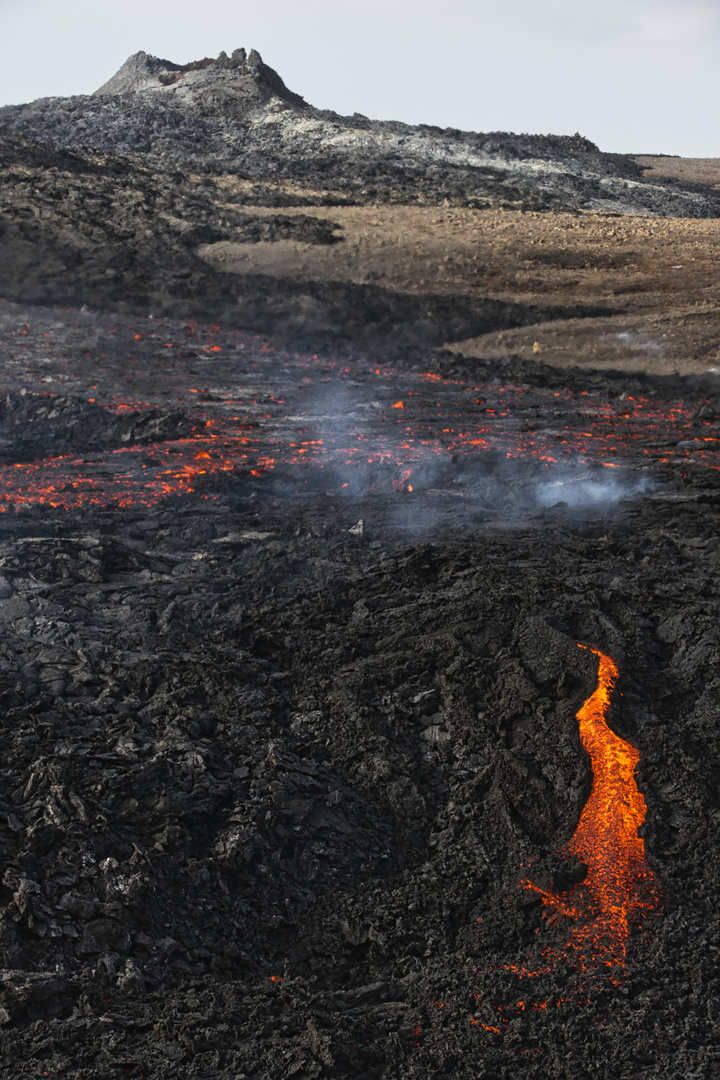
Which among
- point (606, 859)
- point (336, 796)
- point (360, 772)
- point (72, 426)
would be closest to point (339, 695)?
point (360, 772)

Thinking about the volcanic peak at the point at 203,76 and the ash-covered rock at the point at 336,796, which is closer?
the ash-covered rock at the point at 336,796

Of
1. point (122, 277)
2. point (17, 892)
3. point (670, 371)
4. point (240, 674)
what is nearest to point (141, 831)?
point (17, 892)

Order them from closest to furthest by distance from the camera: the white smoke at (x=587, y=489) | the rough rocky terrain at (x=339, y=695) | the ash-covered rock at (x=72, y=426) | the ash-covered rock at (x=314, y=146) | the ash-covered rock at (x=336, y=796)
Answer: the ash-covered rock at (x=336, y=796) → the rough rocky terrain at (x=339, y=695) → the white smoke at (x=587, y=489) → the ash-covered rock at (x=72, y=426) → the ash-covered rock at (x=314, y=146)

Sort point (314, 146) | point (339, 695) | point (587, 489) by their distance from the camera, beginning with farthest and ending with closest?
point (314, 146), point (587, 489), point (339, 695)

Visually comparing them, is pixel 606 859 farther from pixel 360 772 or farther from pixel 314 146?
pixel 314 146

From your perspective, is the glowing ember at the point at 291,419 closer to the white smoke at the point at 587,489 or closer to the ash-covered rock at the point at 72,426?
the white smoke at the point at 587,489

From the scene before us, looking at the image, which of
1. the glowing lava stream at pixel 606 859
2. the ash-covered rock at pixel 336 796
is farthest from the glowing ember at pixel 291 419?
the glowing lava stream at pixel 606 859

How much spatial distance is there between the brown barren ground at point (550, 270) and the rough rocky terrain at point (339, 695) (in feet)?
2.46

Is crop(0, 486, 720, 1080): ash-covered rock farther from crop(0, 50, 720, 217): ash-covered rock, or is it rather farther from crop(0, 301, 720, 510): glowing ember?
crop(0, 50, 720, 217): ash-covered rock

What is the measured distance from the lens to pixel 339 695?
7.44 metres

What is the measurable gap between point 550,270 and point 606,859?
20.6 metres

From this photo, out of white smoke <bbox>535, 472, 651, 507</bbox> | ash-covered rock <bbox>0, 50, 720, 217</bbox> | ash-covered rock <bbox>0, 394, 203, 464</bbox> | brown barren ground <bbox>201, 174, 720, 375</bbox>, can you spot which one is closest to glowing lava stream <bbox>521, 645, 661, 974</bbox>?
white smoke <bbox>535, 472, 651, 507</bbox>

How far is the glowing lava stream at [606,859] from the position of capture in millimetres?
5488

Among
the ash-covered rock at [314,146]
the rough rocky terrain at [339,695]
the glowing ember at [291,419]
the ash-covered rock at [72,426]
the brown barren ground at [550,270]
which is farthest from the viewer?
the ash-covered rock at [314,146]
